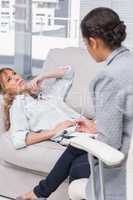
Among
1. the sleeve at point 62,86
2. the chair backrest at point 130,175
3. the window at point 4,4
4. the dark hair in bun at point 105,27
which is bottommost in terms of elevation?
the sleeve at point 62,86

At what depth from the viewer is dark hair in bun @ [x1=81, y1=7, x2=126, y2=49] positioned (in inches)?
67.8

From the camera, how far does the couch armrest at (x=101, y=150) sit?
1.44 m

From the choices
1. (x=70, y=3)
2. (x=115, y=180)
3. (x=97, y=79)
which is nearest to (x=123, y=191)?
(x=115, y=180)

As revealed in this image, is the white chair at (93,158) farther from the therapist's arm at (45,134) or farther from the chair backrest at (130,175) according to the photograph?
the therapist's arm at (45,134)

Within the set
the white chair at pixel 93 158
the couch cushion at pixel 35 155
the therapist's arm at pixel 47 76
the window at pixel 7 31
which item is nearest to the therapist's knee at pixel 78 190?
the white chair at pixel 93 158

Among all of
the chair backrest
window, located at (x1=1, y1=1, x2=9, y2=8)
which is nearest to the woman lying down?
the chair backrest

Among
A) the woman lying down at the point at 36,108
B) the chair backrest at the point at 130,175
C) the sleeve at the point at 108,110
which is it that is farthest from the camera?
the woman lying down at the point at 36,108

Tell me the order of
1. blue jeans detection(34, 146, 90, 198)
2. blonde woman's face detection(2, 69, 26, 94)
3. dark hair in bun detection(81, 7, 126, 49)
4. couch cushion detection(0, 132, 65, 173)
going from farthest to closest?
blonde woman's face detection(2, 69, 26, 94) → couch cushion detection(0, 132, 65, 173) → blue jeans detection(34, 146, 90, 198) → dark hair in bun detection(81, 7, 126, 49)

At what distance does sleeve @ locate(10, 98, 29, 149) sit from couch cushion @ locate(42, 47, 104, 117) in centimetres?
37

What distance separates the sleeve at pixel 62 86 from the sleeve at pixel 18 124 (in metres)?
0.27

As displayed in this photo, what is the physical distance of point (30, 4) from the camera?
3.74m

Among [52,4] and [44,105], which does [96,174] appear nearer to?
[44,105]

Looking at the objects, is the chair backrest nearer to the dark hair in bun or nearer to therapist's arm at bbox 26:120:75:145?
the dark hair in bun

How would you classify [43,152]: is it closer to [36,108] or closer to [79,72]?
[36,108]
